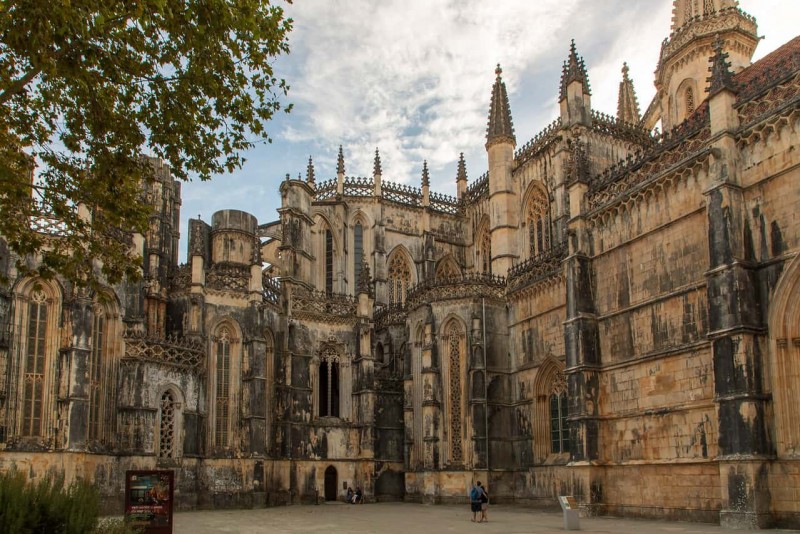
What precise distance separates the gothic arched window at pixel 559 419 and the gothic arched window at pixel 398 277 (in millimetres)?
17366

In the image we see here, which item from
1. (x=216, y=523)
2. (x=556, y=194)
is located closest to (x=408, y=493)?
(x=216, y=523)

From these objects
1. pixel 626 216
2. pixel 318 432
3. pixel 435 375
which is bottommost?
pixel 318 432

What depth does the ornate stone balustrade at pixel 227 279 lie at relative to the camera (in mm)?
32531

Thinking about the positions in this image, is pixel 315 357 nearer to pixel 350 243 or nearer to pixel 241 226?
pixel 241 226

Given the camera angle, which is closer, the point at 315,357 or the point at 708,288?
the point at 708,288

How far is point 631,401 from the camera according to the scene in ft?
77.3

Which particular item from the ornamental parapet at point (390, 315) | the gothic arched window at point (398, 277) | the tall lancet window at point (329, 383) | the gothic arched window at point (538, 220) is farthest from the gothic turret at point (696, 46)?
the tall lancet window at point (329, 383)

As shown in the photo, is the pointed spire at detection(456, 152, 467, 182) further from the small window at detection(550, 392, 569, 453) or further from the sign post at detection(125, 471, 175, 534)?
the sign post at detection(125, 471, 175, 534)

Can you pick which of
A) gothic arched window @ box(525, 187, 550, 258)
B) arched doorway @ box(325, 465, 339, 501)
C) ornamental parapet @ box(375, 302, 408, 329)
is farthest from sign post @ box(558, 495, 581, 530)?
ornamental parapet @ box(375, 302, 408, 329)

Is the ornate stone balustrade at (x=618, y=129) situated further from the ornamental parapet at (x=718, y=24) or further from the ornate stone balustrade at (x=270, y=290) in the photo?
the ornate stone balustrade at (x=270, y=290)

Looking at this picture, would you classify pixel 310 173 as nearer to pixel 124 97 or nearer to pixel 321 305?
pixel 321 305

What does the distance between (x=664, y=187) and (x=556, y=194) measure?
46.0 feet

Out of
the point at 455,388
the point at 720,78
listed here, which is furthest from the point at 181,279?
the point at 720,78

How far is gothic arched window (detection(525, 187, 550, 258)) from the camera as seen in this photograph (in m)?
38.6
